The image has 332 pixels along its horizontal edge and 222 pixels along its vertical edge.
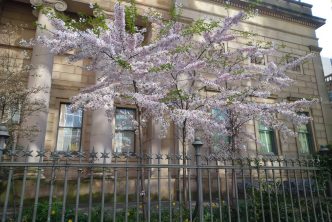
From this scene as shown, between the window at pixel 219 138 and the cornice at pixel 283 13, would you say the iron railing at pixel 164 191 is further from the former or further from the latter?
the cornice at pixel 283 13

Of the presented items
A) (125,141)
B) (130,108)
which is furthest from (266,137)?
(125,141)

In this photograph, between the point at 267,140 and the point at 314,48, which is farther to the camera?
the point at 314,48

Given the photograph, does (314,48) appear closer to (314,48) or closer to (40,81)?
(314,48)

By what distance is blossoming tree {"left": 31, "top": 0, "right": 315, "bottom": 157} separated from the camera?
701cm

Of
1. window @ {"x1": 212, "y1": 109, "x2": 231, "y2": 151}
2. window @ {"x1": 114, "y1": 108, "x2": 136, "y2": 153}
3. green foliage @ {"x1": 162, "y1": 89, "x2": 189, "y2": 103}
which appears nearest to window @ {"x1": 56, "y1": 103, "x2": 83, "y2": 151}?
window @ {"x1": 114, "y1": 108, "x2": 136, "y2": 153}

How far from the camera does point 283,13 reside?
1814 centimetres

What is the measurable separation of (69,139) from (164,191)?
16.0 feet

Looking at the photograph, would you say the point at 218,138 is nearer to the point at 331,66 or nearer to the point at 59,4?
the point at 59,4

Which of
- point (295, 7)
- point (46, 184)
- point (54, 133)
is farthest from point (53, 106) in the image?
point (295, 7)

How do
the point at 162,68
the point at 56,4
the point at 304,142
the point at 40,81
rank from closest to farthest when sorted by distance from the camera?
1. the point at 162,68
2. the point at 40,81
3. the point at 56,4
4. the point at 304,142

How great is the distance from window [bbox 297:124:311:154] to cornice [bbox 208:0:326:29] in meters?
6.74

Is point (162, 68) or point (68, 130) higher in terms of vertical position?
point (162, 68)

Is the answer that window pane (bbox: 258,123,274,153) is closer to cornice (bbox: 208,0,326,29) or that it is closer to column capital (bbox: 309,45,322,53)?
column capital (bbox: 309,45,322,53)

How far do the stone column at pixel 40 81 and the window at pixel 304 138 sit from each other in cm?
1331
